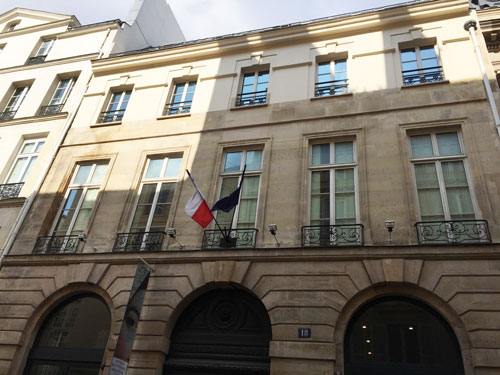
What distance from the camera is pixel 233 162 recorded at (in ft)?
33.6

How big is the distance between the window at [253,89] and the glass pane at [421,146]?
4174 mm

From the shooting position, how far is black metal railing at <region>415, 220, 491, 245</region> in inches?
285

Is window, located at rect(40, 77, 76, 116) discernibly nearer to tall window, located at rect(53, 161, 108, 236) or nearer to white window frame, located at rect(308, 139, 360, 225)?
tall window, located at rect(53, 161, 108, 236)

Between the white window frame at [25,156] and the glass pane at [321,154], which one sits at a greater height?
the white window frame at [25,156]

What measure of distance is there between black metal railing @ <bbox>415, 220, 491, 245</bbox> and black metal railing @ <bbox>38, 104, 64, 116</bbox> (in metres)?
12.1

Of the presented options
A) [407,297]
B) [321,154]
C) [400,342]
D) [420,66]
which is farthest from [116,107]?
[400,342]

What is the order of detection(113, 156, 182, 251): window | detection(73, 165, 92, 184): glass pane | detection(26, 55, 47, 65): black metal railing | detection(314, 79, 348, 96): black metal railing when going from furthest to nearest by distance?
1. detection(26, 55, 47, 65): black metal railing
2. detection(73, 165, 92, 184): glass pane
3. detection(314, 79, 348, 96): black metal railing
4. detection(113, 156, 182, 251): window

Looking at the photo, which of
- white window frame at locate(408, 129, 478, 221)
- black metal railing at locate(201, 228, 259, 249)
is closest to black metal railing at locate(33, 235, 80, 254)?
black metal railing at locate(201, 228, 259, 249)

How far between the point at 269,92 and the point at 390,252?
18.9 ft

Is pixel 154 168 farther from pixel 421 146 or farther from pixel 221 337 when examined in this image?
pixel 421 146

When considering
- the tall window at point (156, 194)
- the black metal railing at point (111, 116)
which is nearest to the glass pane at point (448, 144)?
the tall window at point (156, 194)

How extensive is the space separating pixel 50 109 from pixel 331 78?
9.74 metres

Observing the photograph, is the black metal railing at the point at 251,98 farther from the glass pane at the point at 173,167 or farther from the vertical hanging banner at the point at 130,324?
the vertical hanging banner at the point at 130,324

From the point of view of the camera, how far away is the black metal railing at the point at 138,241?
9203 mm
